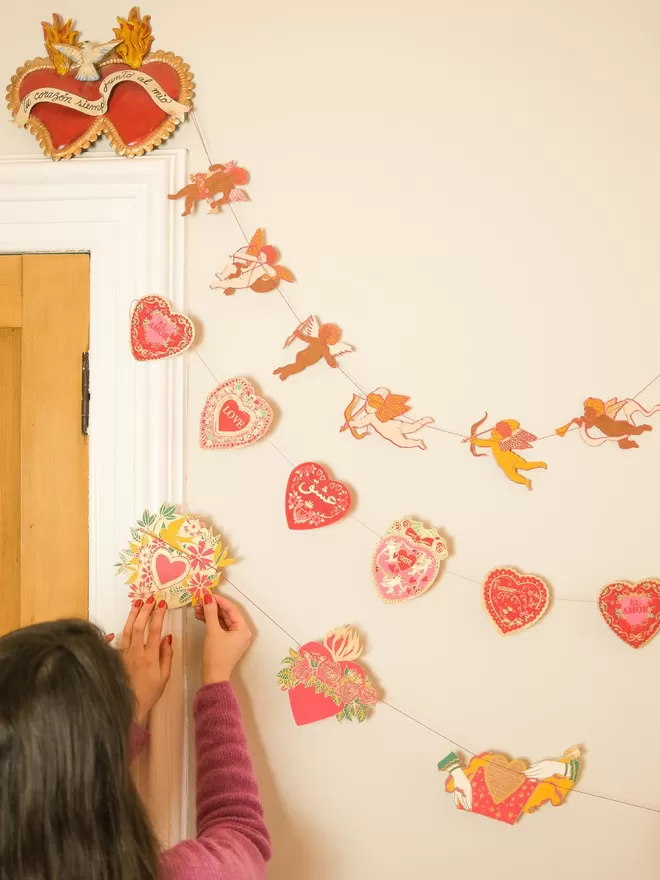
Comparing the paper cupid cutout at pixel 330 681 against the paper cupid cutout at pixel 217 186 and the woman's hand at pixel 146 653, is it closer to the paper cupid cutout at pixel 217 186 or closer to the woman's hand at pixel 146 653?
the woman's hand at pixel 146 653

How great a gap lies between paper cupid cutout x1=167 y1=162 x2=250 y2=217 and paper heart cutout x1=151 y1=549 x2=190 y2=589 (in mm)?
520

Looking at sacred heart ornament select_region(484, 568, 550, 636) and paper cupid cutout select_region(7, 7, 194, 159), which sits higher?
paper cupid cutout select_region(7, 7, 194, 159)

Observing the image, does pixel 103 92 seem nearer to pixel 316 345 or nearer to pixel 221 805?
pixel 316 345

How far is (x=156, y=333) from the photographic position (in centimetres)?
103

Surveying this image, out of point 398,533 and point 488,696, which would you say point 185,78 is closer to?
point 398,533

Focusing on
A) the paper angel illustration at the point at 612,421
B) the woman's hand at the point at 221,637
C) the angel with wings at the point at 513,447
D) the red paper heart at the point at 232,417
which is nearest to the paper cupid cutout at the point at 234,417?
the red paper heart at the point at 232,417

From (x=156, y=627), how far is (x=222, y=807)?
0.26 meters

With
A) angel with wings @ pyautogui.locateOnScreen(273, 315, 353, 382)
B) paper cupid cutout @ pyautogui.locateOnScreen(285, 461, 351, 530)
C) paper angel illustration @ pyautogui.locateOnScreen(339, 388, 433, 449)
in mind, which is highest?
angel with wings @ pyautogui.locateOnScreen(273, 315, 353, 382)

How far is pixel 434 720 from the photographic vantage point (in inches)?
40.5

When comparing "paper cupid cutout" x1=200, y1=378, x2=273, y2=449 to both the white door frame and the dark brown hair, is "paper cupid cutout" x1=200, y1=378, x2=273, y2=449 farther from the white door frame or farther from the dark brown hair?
the dark brown hair

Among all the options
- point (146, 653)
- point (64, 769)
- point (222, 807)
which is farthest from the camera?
point (146, 653)

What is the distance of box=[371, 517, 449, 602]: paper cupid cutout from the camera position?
3.32 ft

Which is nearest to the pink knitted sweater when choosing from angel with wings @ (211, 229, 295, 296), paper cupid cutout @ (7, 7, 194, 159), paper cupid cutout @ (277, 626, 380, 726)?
paper cupid cutout @ (277, 626, 380, 726)

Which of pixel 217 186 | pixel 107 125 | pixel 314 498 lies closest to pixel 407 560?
pixel 314 498
